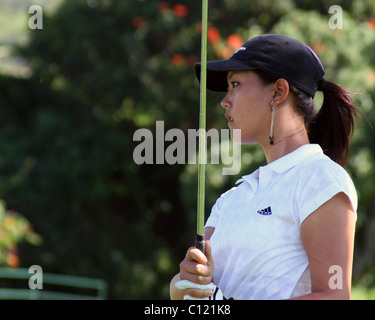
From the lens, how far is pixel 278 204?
2.04 metres

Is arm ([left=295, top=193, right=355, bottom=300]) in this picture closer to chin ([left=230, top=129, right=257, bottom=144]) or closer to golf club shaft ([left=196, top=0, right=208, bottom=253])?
golf club shaft ([left=196, top=0, right=208, bottom=253])

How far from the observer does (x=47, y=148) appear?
9.37 m

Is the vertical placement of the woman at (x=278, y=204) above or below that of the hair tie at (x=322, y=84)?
below

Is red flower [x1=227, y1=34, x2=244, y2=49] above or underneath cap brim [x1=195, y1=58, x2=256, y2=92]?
above

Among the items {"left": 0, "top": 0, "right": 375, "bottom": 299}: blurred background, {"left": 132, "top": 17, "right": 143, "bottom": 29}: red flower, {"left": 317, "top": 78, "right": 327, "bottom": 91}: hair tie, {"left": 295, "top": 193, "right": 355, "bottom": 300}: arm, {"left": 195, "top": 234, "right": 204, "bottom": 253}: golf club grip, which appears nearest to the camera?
{"left": 295, "top": 193, "right": 355, "bottom": 300}: arm

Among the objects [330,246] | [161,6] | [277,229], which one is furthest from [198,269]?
[161,6]

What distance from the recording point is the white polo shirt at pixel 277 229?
78.2 inches

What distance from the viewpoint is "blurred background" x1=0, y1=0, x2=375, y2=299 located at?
8570mm

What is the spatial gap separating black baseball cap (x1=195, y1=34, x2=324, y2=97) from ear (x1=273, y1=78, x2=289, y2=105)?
0.02 meters


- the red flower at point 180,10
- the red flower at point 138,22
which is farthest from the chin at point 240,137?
the red flower at point 138,22

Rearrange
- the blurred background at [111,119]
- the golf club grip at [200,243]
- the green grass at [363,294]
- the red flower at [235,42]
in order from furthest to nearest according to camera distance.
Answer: the blurred background at [111,119] < the red flower at [235,42] < the green grass at [363,294] < the golf club grip at [200,243]

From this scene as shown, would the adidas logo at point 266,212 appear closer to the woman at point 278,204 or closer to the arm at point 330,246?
the woman at point 278,204

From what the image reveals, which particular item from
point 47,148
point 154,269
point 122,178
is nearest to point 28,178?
point 47,148

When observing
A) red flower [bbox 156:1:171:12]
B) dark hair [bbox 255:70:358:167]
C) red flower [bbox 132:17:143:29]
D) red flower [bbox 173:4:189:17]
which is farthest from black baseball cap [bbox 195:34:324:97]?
red flower [bbox 132:17:143:29]
